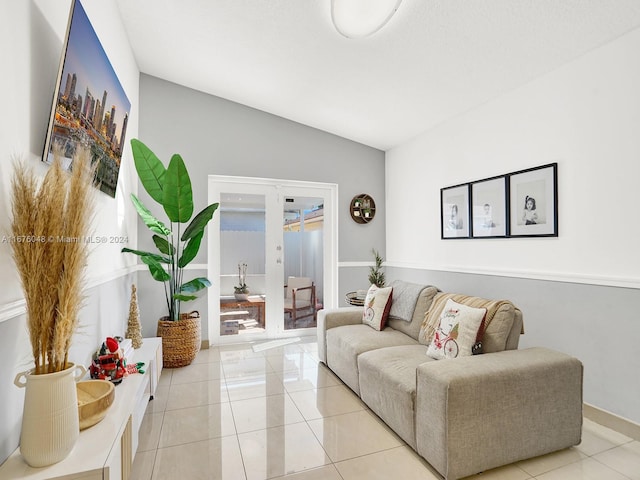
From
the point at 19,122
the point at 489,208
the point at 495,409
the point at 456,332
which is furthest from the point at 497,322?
the point at 19,122

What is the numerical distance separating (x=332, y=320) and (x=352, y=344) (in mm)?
627

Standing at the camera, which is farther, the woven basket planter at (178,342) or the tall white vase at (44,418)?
the woven basket planter at (178,342)

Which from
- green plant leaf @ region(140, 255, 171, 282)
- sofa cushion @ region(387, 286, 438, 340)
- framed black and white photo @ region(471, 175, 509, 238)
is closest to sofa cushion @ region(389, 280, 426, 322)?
sofa cushion @ region(387, 286, 438, 340)

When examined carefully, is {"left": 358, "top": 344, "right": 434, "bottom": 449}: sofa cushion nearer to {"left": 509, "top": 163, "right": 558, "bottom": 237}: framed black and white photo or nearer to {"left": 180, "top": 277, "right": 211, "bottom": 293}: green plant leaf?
{"left": 509, "top": 163, "right": 558, "bottom": 237}: framed black and white photo

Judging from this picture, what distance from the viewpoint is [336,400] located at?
2838 mm

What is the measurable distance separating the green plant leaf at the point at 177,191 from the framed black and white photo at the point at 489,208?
2.85 meters

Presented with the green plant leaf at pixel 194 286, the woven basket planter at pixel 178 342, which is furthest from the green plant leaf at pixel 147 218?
the woven basket planter at pixel 178 342

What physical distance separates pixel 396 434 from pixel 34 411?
6.58 ft

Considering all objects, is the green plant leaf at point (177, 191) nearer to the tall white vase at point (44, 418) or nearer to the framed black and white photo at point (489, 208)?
the tall white vase at point (44, 418)

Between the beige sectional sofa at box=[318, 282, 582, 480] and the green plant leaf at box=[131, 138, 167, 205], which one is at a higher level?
the green plant leaf at box=[131, 138, 167, 205]

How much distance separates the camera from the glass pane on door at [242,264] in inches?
175

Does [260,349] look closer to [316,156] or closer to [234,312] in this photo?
[234,312]

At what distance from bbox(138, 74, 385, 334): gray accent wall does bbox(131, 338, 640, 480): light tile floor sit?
1629mm

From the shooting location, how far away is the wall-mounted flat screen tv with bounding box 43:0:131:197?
5.16 ft
